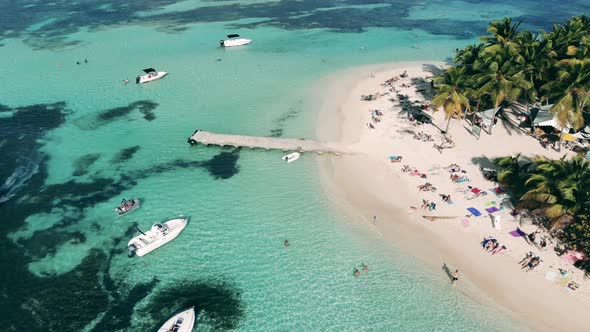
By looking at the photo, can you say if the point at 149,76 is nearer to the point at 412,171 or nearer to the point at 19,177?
the point at 19,177

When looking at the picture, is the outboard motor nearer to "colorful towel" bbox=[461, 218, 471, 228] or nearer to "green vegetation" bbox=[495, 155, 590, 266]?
"colorful towel" bbox=[461, 218, 471, 228]

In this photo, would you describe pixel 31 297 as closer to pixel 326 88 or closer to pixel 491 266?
pixel 491 266

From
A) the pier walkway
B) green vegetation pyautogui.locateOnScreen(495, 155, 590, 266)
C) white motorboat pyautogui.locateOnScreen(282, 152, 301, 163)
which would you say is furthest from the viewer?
the pier walkway

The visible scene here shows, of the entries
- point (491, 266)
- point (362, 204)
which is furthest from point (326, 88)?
point (491, 266)

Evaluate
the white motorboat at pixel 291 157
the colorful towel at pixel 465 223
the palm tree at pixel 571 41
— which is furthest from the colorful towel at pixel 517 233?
the palm tree at pixel 571 41

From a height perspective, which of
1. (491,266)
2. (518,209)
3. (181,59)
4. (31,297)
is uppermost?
(181,59)

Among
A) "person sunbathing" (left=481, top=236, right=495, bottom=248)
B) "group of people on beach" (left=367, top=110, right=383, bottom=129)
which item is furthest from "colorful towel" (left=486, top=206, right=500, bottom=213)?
"group of people on beach" (left=367, top=110, right=383, bottom=129)
